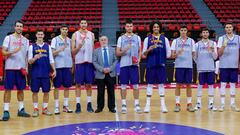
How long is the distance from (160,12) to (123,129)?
1609cm

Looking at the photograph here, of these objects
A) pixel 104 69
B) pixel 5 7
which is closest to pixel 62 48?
pixel 104 69

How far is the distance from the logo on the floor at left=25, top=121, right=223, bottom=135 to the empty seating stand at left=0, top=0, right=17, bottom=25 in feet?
51.7

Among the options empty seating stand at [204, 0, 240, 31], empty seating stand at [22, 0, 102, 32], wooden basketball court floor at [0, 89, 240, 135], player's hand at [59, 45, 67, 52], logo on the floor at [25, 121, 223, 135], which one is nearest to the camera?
logo on the floor at [25, 121, 223, 135]

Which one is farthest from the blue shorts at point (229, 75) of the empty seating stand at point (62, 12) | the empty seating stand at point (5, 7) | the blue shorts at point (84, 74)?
the empty seating stand at point (5, 7)

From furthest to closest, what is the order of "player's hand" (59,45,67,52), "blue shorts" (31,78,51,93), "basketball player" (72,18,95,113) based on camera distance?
"basketball player" (72,18,95,113), "player's hand" (59,45,67,52), "blue shorts" (31,78,51,93)

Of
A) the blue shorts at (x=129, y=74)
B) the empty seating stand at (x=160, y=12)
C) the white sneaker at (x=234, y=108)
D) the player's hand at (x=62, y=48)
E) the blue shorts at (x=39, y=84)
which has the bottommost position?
the white sneaker at (x=234, y=108)

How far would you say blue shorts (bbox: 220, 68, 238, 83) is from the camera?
8.72 metres

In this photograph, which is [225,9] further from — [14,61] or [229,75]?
[14,61]

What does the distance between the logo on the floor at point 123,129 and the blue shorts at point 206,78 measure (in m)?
2.01

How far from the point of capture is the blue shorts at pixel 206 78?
877 cm

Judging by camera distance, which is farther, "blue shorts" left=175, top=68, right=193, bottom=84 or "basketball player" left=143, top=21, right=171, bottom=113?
"blue shorts" left=175, top=68, right=193, bottom=84

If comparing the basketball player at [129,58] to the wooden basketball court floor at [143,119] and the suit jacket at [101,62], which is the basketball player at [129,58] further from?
the wooden basketball court floor at [143,119]

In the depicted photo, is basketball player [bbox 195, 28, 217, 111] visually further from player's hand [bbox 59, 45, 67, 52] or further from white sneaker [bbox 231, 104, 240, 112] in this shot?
player's hand [bbox 59, 45, 67, 52]

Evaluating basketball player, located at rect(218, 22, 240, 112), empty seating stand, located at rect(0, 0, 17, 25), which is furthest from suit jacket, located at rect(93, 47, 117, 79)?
empty seating stand, located at rect(0, 0, 17, 25)
